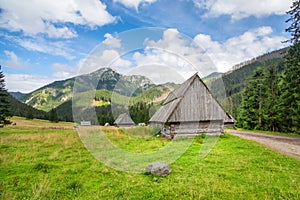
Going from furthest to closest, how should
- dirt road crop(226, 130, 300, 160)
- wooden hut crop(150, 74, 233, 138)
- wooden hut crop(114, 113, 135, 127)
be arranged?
wooden hut crop(114, 113, 135, 127) → wooden hut crop(150, 74, 233, 138) → dirt road crop(226, 130, 300, 160)

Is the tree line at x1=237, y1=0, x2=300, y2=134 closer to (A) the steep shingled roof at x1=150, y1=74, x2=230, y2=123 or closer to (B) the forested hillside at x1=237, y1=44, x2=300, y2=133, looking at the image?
(B) the forested hillside at x1=237, y1=44, x2=300, y2=133

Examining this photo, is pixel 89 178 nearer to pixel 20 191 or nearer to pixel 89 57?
pixel 20 191

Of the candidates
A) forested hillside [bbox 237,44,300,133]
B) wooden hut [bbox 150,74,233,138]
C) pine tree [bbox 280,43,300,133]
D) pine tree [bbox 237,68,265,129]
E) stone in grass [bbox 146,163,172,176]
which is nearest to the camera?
stone in grass [bbox 146,163,172,176]

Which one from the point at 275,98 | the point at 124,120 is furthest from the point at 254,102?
the point at 124,120

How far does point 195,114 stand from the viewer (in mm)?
19219

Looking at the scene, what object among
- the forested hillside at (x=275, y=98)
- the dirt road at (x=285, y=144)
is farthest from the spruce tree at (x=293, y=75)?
the dirt road at (x=285, y=144)

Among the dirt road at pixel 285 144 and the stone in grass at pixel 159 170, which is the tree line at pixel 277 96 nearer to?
the dirt road at pixel 285 144

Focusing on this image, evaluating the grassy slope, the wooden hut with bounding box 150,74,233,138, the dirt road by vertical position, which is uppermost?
the wooden hut with bounding box 150,74,233,138

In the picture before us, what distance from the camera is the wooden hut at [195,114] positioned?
1869 cm

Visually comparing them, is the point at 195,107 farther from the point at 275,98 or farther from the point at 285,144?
the point at 275,98

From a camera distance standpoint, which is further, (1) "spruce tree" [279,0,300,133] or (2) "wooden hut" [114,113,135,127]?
(2) "wooden hut" [114,113,135,127]

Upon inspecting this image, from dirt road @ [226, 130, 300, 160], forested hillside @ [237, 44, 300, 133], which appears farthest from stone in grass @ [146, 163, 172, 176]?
forested hillside @ [237, 44, 300, 133]

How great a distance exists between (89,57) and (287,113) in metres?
25.1

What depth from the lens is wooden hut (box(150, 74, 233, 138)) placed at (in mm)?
18686
